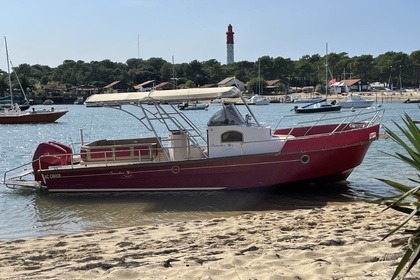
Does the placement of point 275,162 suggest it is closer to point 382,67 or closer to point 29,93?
point 29,93

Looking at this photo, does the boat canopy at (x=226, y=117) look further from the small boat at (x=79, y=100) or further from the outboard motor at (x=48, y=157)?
the small boat at (x=79, y=100)

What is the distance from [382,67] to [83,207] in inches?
5414

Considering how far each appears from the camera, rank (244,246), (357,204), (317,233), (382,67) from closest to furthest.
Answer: (244,246) < (317,233) < (357,204) < (382,67)

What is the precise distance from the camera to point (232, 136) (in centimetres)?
1327

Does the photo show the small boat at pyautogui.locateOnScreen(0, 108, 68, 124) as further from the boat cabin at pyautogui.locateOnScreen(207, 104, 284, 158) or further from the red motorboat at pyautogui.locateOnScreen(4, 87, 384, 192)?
the boat cabin at pyautogui.locateOnScreen(207, 104, 284, 158)

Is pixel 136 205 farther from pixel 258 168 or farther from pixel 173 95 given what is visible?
pixel 258 168

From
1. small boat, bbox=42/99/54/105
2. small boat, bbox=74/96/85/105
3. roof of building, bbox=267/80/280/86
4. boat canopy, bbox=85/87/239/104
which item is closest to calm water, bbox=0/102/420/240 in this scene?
boat canopy, bbox=85/87/239/104

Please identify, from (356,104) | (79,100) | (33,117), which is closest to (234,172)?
(33,117)

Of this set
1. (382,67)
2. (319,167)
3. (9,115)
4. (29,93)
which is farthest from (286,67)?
(319,167)

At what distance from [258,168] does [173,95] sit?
9.41 ft

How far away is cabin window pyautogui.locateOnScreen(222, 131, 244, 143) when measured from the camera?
13234mm

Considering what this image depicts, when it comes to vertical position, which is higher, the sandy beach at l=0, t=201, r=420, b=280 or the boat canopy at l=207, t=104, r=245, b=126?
the boat canopy at l=207, t=104, r=245, b=126

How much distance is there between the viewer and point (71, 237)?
9.82 m

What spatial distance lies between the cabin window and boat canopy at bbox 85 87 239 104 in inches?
40.9
